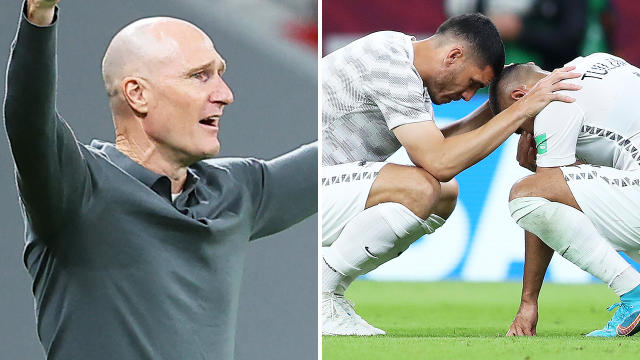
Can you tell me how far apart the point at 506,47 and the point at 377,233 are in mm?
526

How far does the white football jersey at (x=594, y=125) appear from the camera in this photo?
6.52ft

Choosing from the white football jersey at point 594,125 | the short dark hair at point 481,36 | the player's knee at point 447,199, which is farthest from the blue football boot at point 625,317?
the short dark hair at point 481,36

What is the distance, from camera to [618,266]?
76.7 inches

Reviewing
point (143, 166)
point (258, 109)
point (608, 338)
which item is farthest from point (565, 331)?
point (143, 166)

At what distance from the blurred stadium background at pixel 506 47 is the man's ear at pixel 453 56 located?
0.32 feet

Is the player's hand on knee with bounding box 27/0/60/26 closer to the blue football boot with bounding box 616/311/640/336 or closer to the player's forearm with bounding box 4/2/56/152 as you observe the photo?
the player's forearm with bounding box 4/2/56/152

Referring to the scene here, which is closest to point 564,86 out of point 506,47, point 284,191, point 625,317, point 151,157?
point 506,47

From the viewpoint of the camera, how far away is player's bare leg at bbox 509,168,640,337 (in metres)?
1.94

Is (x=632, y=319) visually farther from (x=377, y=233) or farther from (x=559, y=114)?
(x=377, y=233)

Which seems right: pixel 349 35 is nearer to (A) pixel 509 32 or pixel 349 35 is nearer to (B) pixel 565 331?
(A) pixel 509 32

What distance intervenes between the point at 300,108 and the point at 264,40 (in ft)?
0.55

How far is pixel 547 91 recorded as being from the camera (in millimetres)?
2012

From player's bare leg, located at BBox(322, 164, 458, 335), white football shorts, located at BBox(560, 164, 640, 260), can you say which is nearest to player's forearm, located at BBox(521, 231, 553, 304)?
white football shorts, located at BBox(560, 164, 640, 260)

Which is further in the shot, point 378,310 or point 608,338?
point 378,310
